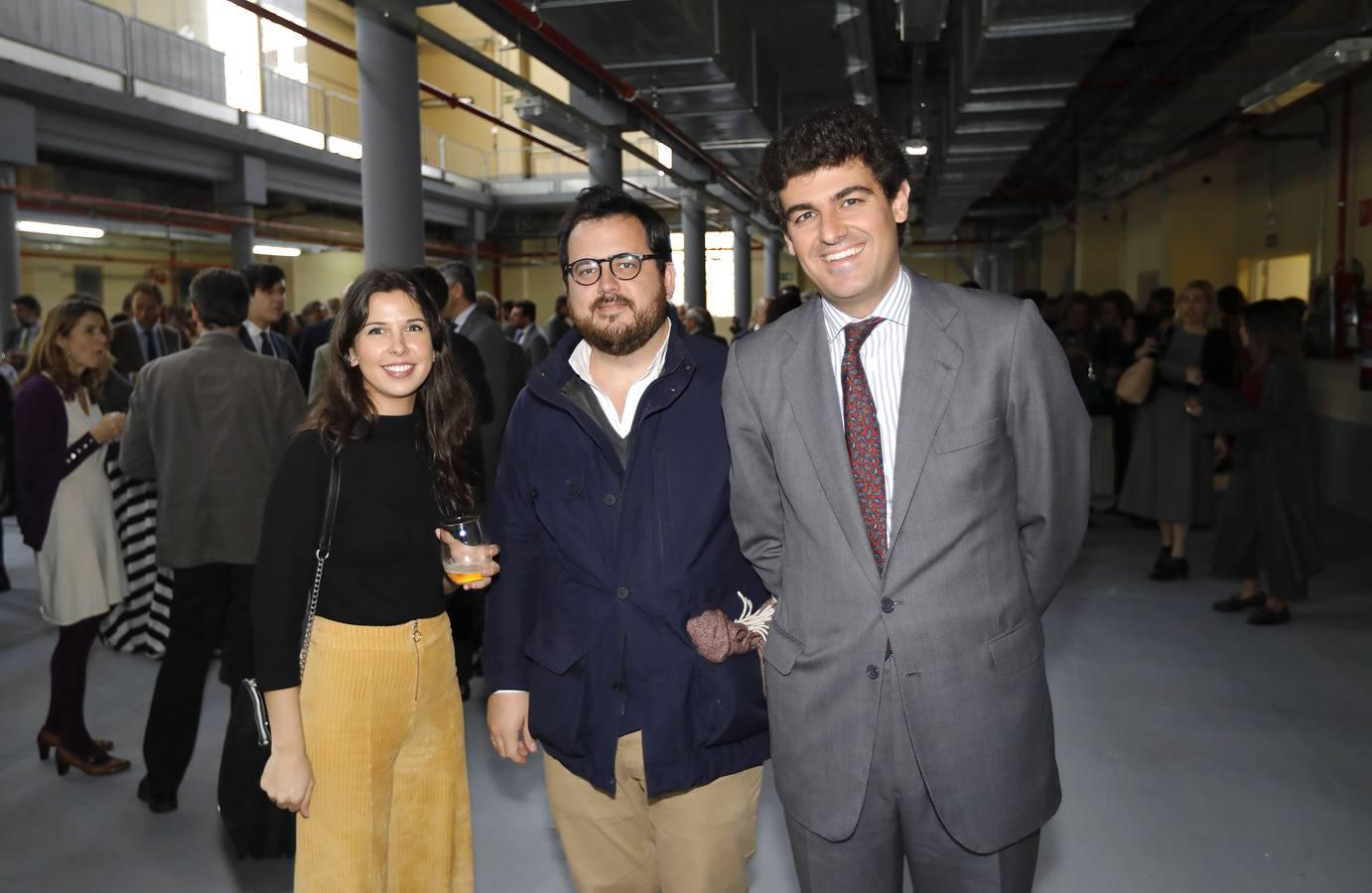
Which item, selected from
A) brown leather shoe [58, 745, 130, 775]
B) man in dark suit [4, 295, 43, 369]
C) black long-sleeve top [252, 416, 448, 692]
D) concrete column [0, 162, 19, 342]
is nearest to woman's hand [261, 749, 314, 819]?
black long-sleeve top [252, 416, 448, 692]

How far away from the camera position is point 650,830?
1.85 metres

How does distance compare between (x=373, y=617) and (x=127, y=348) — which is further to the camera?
(x=127, y=348)

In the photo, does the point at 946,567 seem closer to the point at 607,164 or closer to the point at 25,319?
the point at 25,319

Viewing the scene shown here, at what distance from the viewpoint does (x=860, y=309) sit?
61.0 inches

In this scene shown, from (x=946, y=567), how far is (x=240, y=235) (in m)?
13.0

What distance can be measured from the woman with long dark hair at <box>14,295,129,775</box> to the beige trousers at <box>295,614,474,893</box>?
6.03 ft

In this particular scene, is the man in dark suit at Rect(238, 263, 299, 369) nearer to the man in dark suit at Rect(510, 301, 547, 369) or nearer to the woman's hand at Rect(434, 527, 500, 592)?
the woman's hand at Rect(434, 527, 500, 592)

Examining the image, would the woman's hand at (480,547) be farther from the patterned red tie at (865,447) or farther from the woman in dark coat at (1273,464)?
the woman in dark coat at (1273,464)

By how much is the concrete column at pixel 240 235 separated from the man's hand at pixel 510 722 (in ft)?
40.0

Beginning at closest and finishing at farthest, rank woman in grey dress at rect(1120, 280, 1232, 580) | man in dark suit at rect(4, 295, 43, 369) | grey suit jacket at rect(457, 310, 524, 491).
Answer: grey suit jacket at rect(457, 310, 524, 491) → woman in grey dress at rect(1120, 280, 1232, 580) → man in dark suit at rect(4, 295, 43, 369)

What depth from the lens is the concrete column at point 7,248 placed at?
905 centimetres

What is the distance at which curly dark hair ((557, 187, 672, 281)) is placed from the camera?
1818 mm

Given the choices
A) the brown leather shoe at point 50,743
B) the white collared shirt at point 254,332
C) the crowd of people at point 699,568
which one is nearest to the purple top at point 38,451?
the brown leather shoe at point 50,743

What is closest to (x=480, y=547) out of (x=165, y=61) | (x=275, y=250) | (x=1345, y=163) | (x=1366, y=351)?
(x=1366, y=351)
